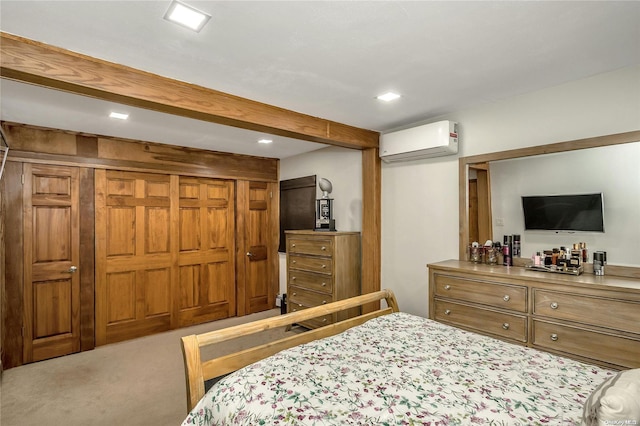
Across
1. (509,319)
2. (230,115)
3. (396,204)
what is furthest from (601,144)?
(230,115)

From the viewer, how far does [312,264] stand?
12.9 ft

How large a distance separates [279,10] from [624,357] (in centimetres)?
266

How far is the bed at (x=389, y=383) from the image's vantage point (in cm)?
120

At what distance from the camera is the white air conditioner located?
298cm

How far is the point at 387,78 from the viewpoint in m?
2.32

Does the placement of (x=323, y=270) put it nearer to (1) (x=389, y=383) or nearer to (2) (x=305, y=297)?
(2) (x=305, y=297)

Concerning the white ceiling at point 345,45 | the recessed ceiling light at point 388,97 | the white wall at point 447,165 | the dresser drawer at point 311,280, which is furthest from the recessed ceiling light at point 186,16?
the dresser drawer at point 311,280

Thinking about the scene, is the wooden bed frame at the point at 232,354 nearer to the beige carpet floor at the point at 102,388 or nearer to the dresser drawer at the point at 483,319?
the dresser drawer at the point at 483,319

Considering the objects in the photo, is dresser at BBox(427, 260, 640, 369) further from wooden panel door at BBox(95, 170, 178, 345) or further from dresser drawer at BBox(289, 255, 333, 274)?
wooden panel door at BBox(95, 170, 178, 345)

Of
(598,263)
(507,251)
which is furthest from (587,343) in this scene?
(507,251)

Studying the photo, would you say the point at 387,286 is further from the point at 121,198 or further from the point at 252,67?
the point at 121,198

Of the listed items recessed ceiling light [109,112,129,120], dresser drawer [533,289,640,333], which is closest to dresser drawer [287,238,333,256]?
dresser drawer [533,289,640,333]

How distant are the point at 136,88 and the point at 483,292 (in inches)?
111

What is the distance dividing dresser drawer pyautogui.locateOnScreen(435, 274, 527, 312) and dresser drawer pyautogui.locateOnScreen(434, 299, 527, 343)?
0.06 meters
